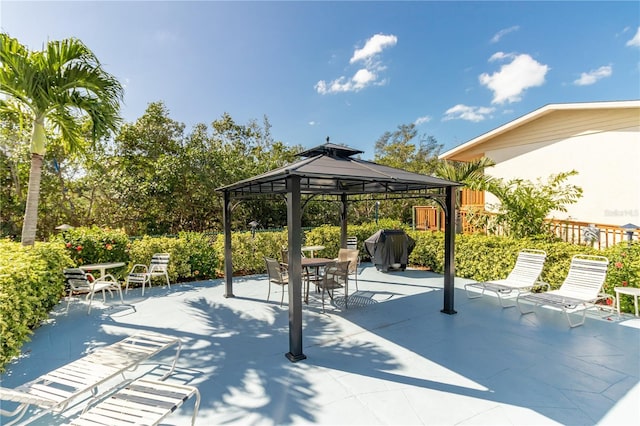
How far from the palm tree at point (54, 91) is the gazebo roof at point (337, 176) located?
8.97 ft

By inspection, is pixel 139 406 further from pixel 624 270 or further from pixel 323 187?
pixel 624 270

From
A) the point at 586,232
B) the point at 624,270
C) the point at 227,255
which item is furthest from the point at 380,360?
the point at 586,232

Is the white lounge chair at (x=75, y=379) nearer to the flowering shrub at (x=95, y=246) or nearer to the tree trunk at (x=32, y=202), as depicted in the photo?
the tree trunk at (x=32, y=202)

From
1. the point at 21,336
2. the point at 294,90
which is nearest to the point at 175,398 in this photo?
the point at 21,336

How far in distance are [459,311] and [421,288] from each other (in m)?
1.79

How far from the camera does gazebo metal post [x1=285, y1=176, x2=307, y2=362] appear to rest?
3949 mm

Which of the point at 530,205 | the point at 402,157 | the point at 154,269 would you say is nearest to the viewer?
the point at 530,205

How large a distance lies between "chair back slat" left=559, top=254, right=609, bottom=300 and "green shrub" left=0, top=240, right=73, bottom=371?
844 centimetres

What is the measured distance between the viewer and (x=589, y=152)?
966cm

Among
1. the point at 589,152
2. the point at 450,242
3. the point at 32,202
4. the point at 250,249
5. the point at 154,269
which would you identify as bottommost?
the point at 154,269

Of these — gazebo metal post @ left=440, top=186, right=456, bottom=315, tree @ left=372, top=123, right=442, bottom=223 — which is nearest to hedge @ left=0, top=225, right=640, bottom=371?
gazebo metal post @ left=440, top=186, right=456, bottom=315

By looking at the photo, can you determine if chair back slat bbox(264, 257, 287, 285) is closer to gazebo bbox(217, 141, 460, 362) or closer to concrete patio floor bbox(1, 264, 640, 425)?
concrete patio floor bbox(1, 264, 640, 425)

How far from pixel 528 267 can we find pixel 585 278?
994 mm

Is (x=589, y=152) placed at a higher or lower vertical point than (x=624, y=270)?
higher
